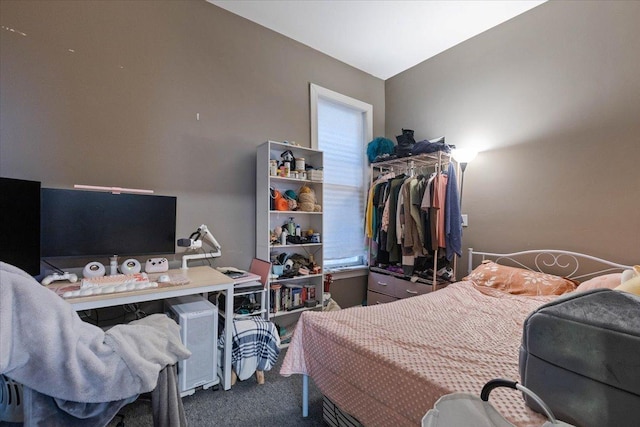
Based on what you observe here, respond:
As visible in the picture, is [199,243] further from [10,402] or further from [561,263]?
[561,263]

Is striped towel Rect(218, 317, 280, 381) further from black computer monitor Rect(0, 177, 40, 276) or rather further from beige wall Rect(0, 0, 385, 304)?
black computer monitor Rect(0, 177, 40, 276)

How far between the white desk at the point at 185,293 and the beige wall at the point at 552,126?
2.39 m

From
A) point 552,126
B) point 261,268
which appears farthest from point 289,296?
point 552,126

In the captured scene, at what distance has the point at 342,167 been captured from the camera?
3.48 meters

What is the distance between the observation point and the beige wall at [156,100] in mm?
1840

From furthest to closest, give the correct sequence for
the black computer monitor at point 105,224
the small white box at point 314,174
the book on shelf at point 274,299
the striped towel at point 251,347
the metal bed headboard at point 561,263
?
the small white box at point 314,174
the book on shelf at point 274,299
the metal bed headboard at point 561,263
the striped towel at point 251,347
the black computer monitor at point 105,224

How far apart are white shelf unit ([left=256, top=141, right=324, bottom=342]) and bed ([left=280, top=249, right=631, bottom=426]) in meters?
1.10

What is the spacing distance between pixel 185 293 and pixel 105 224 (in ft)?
2.55

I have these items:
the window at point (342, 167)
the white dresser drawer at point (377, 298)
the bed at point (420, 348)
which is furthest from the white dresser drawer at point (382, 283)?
the bed at point (420, 348)

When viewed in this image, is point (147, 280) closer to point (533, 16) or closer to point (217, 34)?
point (217, 34)

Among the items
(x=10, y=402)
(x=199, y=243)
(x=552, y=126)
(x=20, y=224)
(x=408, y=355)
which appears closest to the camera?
(x=10, y=402)

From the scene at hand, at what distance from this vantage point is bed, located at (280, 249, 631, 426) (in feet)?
3.41

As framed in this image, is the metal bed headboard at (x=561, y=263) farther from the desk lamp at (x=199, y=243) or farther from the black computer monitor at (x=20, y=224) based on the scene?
the black computer monitor at (x=20, y=224)

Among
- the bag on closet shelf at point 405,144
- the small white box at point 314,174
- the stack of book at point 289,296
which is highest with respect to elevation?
the bag on closet shelf at point 405,144
